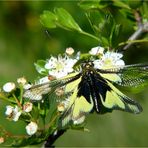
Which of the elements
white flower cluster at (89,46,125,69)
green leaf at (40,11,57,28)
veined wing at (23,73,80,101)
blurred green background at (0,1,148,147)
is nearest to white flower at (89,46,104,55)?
white flower cluster at (89,46,125,69)

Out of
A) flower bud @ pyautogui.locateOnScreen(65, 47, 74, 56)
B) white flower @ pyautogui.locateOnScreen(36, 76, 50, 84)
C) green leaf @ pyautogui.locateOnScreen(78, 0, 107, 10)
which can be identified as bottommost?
white flower @ pyautogui.locateOnScreen(36, 76, 50, 84)

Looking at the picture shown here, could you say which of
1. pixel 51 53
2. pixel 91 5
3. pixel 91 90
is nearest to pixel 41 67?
pixel 91 90

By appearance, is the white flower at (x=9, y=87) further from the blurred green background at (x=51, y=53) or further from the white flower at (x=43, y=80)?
the blurred green background at (x=51, y=53)

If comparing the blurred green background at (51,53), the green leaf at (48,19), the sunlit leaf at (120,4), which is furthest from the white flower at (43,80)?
the blurred green background at (51,53)

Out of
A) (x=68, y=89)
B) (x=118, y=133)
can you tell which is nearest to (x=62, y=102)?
(x=68, y=89)

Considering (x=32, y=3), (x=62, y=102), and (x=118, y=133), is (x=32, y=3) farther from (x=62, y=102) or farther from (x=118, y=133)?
(x=62, y=102)

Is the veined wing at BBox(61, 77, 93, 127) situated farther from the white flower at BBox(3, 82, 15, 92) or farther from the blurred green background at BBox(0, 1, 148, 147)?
the blurred green background at BBox(0, 1, 148, 147)

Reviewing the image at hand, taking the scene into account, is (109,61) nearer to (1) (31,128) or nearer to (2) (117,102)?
(2) (117,102)
